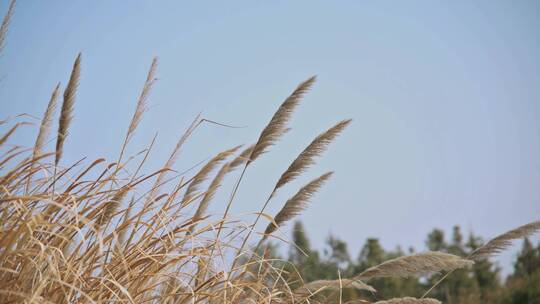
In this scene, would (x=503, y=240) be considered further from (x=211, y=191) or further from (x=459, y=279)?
(x=459, y=279)

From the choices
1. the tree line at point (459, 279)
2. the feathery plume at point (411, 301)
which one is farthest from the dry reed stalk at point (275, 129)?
the tree line at point (459, 279)

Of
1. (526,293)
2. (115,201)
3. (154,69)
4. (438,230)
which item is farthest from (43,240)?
(438,230)

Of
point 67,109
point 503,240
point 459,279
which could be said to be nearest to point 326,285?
point 503,240

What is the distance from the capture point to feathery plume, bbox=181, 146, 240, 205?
262 centimetres

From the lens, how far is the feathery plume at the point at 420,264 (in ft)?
8.42

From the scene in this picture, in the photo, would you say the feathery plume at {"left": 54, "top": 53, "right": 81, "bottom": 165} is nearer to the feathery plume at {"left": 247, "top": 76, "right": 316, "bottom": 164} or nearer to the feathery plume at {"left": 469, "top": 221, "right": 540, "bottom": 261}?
the feathery plume at {"left": 247, "top": 76, "right": 316, "bottom": 164}

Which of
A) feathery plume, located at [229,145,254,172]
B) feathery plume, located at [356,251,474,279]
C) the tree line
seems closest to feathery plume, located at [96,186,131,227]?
feathery plume, located at [229,145,254,172]

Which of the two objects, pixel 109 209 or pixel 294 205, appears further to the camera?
pixel 294 205

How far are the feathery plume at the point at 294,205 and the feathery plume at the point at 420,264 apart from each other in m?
0.47

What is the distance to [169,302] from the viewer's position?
256cm

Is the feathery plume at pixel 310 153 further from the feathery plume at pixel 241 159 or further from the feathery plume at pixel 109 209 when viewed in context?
the feathery plume at pixel 109 209

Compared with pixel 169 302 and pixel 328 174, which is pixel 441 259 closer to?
pixel 328 174

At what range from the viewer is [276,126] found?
9.24ft

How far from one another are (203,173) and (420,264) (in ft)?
3.68
